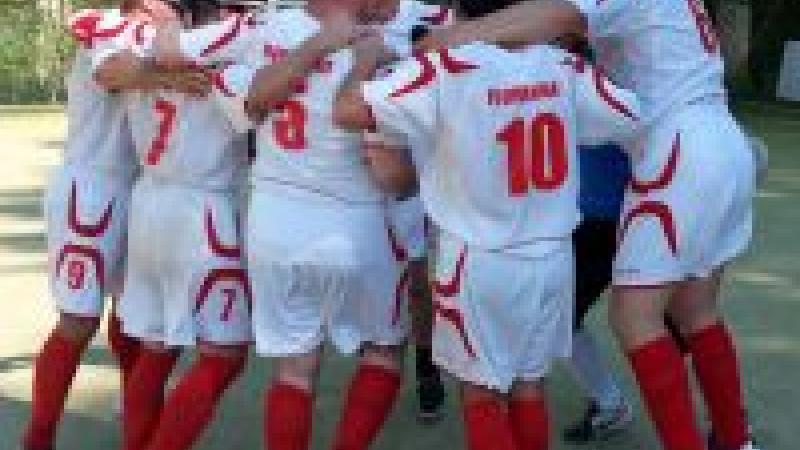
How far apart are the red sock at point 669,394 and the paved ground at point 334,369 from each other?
827 millimetres

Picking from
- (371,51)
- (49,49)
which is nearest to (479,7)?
(371,51)

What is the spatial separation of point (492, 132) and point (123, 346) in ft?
5.90

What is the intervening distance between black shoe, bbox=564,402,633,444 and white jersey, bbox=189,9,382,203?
1585 mm

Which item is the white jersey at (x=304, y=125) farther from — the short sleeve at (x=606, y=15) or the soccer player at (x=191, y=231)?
the short sleeve at (x=606, y=15)

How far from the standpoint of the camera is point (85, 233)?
4629 millimetres

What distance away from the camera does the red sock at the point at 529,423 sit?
4.05 m

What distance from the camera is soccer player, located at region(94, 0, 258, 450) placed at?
431cm

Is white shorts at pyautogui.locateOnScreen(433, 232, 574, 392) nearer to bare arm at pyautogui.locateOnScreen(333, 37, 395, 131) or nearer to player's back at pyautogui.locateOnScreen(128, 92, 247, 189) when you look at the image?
bare arm at pyautogui.locateOnScreen(333, 37, 395, 131)

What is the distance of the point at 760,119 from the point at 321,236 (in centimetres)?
1563

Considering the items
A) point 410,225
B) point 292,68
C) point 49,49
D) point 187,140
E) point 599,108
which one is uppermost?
point 292,68

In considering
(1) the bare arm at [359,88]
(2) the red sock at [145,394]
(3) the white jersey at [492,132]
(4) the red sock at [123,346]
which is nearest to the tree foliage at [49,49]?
(4) the red sock at [123,346]

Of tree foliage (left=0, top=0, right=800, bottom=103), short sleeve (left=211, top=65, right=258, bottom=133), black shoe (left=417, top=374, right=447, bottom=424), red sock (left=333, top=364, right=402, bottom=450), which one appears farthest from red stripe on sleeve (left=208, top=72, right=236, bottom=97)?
tree foliage (left=0, top=0, right=800, bottom=103)

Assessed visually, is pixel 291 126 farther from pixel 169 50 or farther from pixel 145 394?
pixel 145 394

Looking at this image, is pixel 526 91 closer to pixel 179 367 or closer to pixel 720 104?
pixel 720 104
